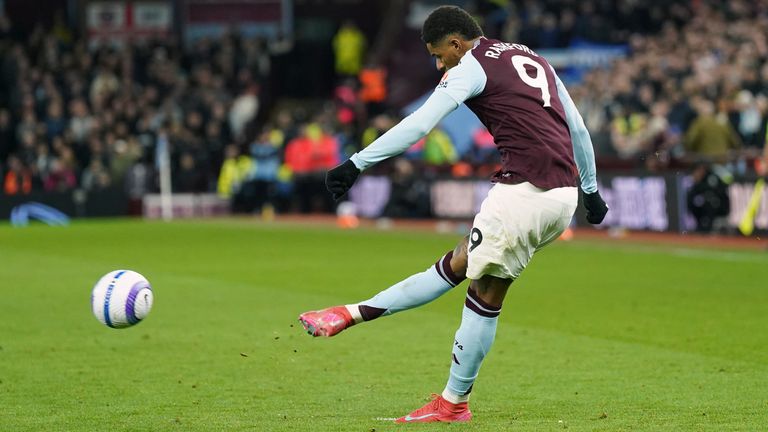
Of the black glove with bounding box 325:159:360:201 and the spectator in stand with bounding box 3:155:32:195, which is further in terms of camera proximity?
the spectator in stand with bounding box 3:155:32:195

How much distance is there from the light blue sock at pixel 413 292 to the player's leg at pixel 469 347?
0.57ft

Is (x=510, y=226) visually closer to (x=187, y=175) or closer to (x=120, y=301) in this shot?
(x=120, y=301)

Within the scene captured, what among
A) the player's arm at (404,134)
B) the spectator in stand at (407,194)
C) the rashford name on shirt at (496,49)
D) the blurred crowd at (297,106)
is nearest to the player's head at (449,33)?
the rashford name on shirt at (496,49)

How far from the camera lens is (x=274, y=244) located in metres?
21.7

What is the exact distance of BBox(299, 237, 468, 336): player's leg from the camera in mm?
7039

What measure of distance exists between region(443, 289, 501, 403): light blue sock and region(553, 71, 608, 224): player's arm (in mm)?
900

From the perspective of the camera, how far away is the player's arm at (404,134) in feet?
21.4

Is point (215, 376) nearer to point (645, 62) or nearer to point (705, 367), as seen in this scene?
point (705, 367)

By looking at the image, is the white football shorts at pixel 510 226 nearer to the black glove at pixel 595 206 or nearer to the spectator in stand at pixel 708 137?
the black glove at pixel 595 206

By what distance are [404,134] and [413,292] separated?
3.23 feet

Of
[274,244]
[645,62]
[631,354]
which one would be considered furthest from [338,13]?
[631,354]

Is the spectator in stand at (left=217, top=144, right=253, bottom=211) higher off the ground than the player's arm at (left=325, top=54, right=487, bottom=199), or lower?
lower

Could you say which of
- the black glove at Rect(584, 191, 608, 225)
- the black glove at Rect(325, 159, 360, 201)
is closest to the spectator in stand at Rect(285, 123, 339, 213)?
the black glove at Rect(584, 191, 608, 225)

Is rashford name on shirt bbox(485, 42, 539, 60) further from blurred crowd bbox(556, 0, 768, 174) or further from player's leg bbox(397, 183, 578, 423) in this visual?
blurred crowd bbox(556, 0, 768, 174)
